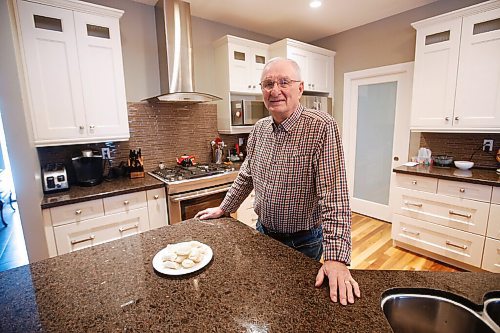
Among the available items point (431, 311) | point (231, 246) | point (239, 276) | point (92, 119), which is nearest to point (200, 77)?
point (92, 119)

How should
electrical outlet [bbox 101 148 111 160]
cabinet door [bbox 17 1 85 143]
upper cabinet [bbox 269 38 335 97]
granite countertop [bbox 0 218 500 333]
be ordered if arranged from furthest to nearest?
upper cabinet [bbox 269 38 335 97], electrical outlet [bbox 101 148 111 160], cabinet door [bbox 17 1 85 143], granite countertop [bbox 0 218 500 333]

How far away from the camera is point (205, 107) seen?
3160 millimetres

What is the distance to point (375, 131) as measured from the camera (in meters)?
3.55

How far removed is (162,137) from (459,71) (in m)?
3.04

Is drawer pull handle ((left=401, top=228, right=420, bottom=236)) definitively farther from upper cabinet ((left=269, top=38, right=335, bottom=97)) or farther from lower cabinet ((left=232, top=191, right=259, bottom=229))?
upper cabinet ((left=269, top=38, right=335, bottom=97))

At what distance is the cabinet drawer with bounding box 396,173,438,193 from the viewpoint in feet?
8.12

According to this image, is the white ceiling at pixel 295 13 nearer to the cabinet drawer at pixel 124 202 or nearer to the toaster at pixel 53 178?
the toaster at pixel 53 178

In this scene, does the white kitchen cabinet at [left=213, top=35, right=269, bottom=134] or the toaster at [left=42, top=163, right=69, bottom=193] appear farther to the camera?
the white kitchen cabinet at [left=213, top=35, right=269, bottom=134]

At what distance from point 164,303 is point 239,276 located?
0.25 m

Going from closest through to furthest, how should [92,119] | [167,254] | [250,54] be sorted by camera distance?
[167,254] < [92,119] < [250,54]

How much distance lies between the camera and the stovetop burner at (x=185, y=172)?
239 centimetres

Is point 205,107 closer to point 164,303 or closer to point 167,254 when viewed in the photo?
point 167,254

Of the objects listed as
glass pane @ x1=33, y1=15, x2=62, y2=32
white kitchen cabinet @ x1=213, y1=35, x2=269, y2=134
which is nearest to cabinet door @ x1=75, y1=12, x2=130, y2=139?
glass pane @ x1=33, y1=15, x2=62, y2=32

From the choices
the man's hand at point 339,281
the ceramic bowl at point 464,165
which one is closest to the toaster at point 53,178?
the man's hand at point 339,281
